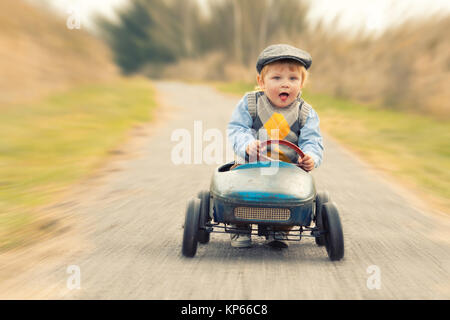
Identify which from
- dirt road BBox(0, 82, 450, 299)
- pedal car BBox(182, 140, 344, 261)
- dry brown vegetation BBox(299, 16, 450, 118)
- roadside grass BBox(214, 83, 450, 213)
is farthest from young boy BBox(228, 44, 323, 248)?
dry brown vegetation BBox(299, 16, 450, 118)

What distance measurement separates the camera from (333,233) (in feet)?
12.1

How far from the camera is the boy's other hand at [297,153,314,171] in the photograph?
3.87 meters

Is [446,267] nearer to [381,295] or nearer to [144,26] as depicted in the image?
[381,295]

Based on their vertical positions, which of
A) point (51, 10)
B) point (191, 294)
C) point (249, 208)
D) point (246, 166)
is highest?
point (51, 10)

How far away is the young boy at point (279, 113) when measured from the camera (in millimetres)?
3996

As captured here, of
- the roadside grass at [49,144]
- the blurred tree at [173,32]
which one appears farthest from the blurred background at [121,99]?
the blurred tree at [173,32]

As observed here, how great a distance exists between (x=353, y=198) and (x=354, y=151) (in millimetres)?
3907

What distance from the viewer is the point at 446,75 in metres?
14.0

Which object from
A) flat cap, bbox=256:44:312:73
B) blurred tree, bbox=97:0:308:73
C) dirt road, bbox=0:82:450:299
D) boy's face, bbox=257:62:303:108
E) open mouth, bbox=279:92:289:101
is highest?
blurred tree, bbox=97:0:308:73

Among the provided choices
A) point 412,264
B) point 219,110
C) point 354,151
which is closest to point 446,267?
point 412,264

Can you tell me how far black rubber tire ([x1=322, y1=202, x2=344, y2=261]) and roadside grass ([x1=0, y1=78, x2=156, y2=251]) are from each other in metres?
2.27

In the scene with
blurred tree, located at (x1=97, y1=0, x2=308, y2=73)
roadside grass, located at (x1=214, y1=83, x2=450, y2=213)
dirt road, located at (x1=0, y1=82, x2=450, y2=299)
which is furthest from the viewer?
blurred tree, located at (x1=97, y1=0, x2=308, y2=73)

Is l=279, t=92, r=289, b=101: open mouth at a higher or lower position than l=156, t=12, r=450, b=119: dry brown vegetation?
lower

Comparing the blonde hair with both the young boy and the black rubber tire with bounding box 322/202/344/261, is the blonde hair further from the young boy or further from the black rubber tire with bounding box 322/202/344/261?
the black rubber tire with bounding box 322/202/344/261
